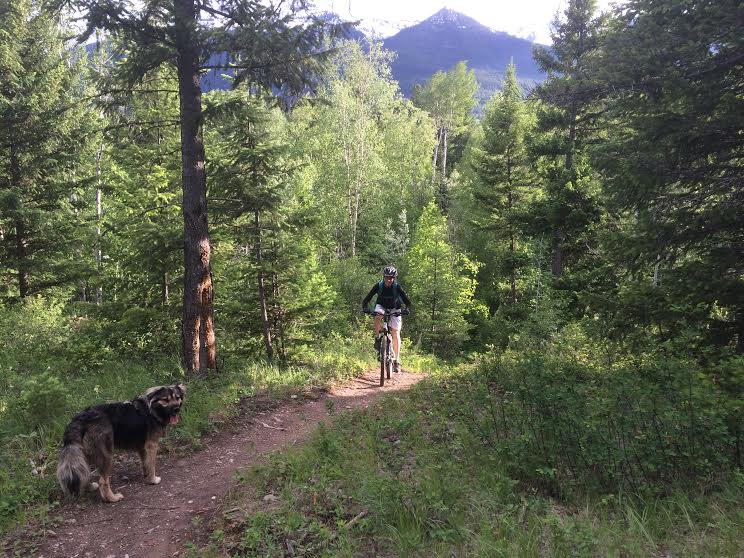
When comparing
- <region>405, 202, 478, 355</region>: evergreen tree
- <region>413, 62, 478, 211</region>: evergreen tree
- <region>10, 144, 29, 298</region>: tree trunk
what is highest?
<region>413, 62, 478, 211</region>: evergreen tree

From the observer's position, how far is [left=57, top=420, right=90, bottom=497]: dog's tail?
16.2 ft

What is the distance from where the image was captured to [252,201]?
1170 centimetres

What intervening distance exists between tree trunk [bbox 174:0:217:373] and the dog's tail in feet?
14.5

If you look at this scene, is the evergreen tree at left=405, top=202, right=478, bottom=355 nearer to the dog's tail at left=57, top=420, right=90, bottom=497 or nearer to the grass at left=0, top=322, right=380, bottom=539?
the grass at left=0, top=322, right=380, bottom=539

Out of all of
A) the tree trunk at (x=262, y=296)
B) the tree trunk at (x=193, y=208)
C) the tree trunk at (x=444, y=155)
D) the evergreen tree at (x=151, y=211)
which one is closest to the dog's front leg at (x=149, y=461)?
the tree trunk at (x=193, y=208)

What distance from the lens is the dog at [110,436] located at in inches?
195

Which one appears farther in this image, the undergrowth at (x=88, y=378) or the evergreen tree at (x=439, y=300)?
the evergreen tree at (x=439, y=300)

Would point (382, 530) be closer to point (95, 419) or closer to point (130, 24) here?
point (95, 419)

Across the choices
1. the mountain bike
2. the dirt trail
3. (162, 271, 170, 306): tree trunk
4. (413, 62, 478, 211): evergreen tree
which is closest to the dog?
the dirt trail

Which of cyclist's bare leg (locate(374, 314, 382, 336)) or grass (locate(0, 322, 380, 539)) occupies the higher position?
cyclist's bare leg (locate(374, 314, 382, 336))

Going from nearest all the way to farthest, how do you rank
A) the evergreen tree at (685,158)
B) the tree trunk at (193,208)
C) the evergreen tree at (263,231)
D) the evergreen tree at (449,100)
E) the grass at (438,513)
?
the grass at (438,513) < the evergreen tree at (685,158) < the tree trunk at (193,208) < the evergreen tree at (263,231) < the evergreen tree at (449,100)

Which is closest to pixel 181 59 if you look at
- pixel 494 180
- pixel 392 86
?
pixel 494 180

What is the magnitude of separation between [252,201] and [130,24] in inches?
177

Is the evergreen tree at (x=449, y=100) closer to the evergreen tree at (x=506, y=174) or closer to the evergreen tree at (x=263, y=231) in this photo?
the evergreen tree at (x=506, y=174)
